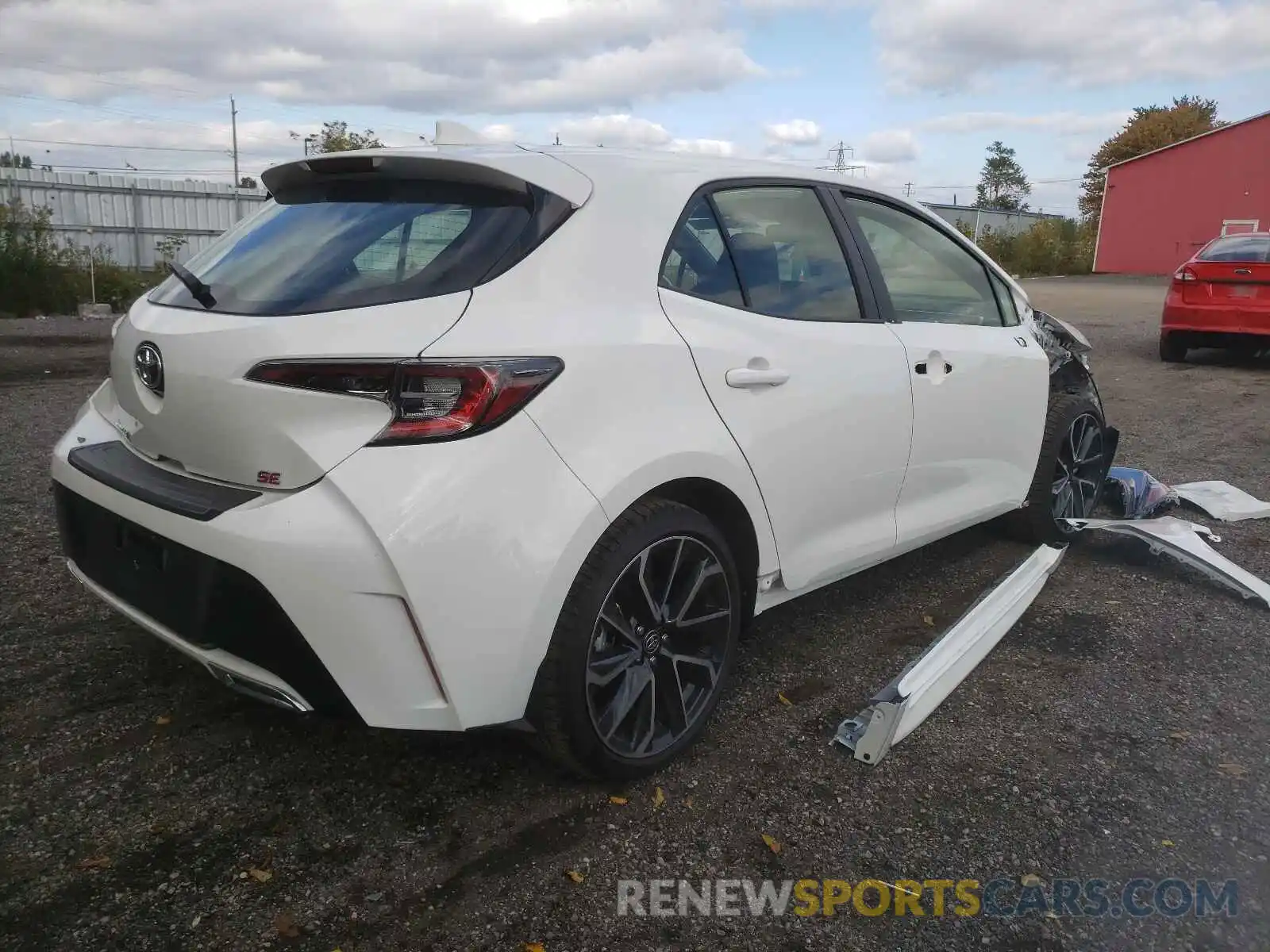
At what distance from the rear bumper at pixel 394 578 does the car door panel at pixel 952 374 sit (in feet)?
5.40

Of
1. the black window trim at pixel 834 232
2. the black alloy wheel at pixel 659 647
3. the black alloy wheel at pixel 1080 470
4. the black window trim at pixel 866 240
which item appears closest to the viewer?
the black alloy wheel at pixel 659 647

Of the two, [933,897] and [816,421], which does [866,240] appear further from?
[933,897]

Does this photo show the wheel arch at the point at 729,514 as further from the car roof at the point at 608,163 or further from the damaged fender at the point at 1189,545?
the damaged fender at the point at 1189,545

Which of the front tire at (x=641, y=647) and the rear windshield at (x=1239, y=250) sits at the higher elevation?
the rear windshield at (x=1239, y=250)

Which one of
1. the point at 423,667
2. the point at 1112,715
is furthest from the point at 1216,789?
the point at 423,667

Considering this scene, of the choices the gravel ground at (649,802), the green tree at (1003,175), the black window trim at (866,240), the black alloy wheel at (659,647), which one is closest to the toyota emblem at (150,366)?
the gravel ground at (649,802)

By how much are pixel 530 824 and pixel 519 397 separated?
1.08 metres

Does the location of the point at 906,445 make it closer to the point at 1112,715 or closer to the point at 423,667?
the point at 1112,715

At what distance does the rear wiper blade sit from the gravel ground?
1226 mm

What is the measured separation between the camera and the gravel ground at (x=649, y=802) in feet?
7.11

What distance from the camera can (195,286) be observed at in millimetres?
2570

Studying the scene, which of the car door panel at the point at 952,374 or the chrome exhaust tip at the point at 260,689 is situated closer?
the chrome exhaust tip at the point at 260,689

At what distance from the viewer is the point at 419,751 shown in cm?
281

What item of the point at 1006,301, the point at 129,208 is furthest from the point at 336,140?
the point at 1006,301
